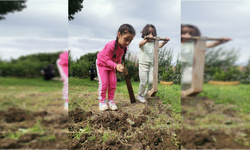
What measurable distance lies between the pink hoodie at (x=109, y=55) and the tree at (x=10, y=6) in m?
1.14

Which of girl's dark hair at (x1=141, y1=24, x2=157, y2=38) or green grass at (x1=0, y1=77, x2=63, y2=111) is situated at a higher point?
girl's dark hair at (x1=141, y1=24, x2=157, y2=38)

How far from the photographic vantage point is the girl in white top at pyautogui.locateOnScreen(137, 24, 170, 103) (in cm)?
192

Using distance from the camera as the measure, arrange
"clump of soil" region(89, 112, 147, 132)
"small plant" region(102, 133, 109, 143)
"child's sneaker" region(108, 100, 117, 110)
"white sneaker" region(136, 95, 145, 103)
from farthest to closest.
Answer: "white sneaker" region(136, 95, 145, 103) < "child's sneaker" region(108, 100, 117, 110) < "clump of soil" region(89, 112, 147, 132) < "small plant" region(102, 133, 109, 143)

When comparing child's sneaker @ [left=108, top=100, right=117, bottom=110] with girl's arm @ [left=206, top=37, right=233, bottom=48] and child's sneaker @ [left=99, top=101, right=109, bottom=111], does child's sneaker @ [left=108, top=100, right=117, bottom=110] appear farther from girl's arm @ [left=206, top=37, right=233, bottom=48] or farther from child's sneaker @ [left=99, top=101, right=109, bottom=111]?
girl's arm @ [left=206, top=37, right=233, bottom=48]

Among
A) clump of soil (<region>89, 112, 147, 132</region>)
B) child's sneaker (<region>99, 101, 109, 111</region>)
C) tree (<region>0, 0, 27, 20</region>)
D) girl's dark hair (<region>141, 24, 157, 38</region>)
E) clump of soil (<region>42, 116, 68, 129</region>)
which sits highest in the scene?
girl's dark hair (<region>141, 24, 157, 38</region>)

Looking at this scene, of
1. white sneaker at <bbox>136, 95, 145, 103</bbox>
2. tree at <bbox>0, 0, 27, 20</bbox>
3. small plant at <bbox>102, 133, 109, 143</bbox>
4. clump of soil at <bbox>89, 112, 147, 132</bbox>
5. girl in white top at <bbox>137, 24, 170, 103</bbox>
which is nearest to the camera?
tree at <bbox>0, 0, 27, 20</bbox>

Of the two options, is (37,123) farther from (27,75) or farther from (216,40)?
(216,40)

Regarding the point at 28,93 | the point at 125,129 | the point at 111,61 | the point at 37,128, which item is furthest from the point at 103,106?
the point at 28,93

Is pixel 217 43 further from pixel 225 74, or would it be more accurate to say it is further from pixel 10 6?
pixel 10 6

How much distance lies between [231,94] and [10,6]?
4.00 ft

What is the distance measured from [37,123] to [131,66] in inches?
55.9

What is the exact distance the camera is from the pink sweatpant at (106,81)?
1967 mm

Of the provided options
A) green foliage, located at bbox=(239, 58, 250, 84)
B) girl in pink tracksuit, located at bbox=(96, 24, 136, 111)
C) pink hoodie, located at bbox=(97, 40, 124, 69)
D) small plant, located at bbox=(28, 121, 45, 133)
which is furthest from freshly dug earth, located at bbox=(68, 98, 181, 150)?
green foliage, located at bbox=(239, 58, 250, 84)

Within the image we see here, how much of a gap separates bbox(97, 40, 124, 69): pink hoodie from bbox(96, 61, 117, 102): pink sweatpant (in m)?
0.06
